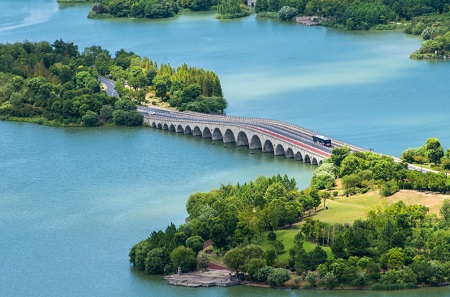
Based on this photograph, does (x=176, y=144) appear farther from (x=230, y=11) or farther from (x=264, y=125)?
(x=230, y=11)

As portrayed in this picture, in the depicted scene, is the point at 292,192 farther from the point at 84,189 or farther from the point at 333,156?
the point at 84,189

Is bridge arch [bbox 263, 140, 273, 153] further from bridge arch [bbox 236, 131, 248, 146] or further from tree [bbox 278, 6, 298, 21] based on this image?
tree [bbox 278, 6, 298, 21]

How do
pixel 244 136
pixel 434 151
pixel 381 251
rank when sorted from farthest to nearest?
pixel 244 136
pixel 434 151
pixel 381 251

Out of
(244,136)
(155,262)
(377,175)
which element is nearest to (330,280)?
(155,262)

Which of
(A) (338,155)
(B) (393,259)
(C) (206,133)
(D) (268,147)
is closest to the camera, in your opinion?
(B) (393,259)

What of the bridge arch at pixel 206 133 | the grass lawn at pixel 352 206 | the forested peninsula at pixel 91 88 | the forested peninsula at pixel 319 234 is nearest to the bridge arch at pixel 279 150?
the bridge arch at pixel 206 133

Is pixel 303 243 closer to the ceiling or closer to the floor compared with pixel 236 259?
closer to the ceiling

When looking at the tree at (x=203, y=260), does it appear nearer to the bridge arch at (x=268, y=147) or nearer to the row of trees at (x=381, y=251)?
the row of trees at (x=381, y=251)

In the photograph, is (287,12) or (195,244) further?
(287,12)
